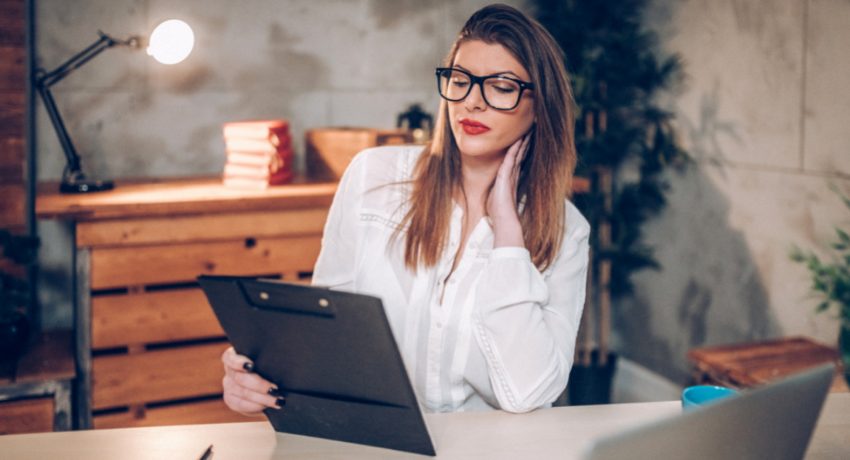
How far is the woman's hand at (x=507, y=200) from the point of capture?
158cm

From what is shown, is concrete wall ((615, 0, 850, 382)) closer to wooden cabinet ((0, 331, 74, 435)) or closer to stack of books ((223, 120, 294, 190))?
stack of books ((223, 120, 294, 190))

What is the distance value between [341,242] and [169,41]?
1302mm

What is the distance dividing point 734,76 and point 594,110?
1.85 feet

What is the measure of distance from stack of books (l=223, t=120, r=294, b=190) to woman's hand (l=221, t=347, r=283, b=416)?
1.61 m

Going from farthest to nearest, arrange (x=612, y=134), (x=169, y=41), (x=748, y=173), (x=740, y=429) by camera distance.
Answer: (x=612, y=134) → (x=748, y=173) → (x=169, y=41) → (x=740, y=429)

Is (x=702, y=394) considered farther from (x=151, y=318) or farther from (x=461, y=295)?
(x=151, y=318)

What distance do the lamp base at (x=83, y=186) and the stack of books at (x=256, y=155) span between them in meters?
0.40

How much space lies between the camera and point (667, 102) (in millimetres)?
3422

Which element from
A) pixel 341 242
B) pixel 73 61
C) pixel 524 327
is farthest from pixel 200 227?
pixel 524 327

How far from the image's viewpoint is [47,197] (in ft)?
Answer: 8.47

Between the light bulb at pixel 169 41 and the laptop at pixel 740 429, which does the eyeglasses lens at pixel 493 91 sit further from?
the light bulb at pixel 169 41

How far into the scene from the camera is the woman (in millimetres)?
1587

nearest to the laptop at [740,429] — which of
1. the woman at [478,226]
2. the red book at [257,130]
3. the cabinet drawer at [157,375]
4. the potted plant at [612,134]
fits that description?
the woman at [478,226]

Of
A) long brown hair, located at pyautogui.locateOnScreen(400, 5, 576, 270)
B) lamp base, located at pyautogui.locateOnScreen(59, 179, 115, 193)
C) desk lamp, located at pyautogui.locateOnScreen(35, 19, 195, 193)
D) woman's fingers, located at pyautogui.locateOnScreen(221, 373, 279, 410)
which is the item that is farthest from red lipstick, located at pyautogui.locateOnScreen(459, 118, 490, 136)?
lamp base, located at pyautogui.locateOnScreen(59, 179, 115, 193)
